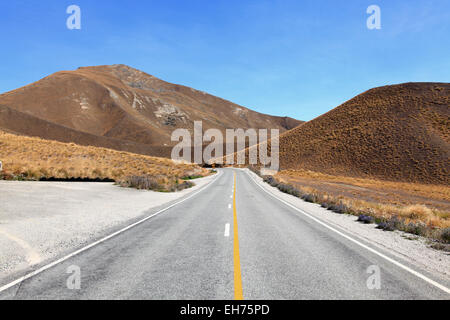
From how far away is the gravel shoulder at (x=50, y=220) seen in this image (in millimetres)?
6102

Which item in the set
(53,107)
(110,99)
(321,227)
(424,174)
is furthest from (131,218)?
(110,99)

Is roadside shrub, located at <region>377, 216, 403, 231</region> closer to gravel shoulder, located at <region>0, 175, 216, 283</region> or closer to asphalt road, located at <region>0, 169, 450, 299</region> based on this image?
asphalt road, located at <region>0, 169, 450, 299</region>

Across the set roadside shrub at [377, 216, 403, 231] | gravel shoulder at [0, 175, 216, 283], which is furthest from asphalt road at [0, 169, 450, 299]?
roadside shrub at [377, 216, 403, 231]

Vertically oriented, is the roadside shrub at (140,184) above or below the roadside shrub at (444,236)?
above

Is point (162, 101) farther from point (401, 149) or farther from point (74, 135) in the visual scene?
point (401, 149)

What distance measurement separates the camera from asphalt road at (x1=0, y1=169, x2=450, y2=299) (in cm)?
418

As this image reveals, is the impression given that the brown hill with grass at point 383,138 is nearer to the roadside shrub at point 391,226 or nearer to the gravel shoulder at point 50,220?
the roadside shrub at point 391,226

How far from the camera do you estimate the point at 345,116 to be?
274 ft

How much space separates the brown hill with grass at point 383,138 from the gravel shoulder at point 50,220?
58175 millimetres
